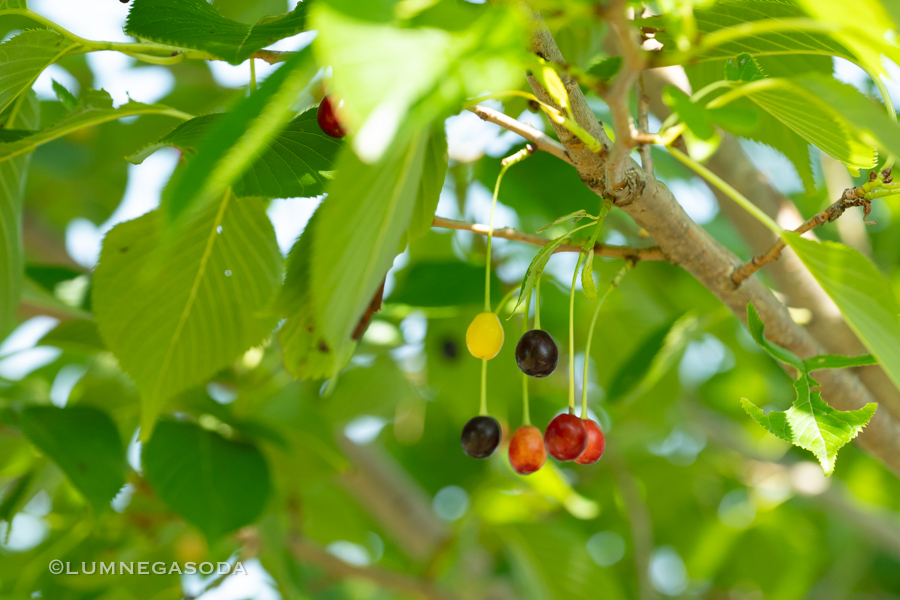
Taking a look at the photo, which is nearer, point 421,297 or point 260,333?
point 260,333

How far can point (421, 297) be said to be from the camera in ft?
3.52

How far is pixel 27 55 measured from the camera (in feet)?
2.05

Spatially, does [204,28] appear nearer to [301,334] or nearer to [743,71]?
[301,334]

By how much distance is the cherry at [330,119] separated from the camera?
1.80ft

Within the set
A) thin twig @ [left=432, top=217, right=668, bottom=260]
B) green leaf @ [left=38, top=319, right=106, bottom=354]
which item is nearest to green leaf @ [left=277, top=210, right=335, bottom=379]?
thin twig @ [left=432, top=217, right=668, bottom=260]

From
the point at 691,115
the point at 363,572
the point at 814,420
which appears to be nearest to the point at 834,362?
the point at 814,420

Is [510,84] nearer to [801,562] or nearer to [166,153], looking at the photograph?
[166,153]

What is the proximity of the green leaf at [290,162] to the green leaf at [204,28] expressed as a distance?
0.06 metres

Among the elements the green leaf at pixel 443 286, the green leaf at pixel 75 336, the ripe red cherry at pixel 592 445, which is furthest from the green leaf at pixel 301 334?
the green leaf at pixel 75 336

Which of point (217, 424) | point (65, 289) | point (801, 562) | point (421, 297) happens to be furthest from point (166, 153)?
point (801, 562)

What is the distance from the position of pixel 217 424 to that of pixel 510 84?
0.98 meters

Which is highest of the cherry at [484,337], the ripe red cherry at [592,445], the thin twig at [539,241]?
the thin twig at [539,241]

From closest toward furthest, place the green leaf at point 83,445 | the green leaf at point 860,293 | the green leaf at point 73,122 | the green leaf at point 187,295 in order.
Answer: the green leaf at point 860,293, the green leaf at point 73,122, the green leaf at point 187,295, the green leaf at point 83,445

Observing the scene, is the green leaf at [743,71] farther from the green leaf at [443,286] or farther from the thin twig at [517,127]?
the green leaf at [443,286]
